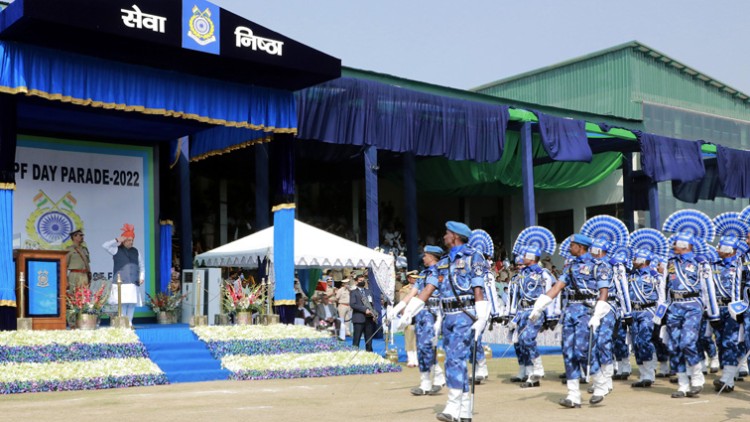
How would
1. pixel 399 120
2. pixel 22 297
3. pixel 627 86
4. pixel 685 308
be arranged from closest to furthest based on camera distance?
pixel 685 308
pixel 22 297
pixel 399 120
pixel 627 86

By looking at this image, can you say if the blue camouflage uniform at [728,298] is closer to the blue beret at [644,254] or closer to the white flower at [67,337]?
the blue beret at [644,254]

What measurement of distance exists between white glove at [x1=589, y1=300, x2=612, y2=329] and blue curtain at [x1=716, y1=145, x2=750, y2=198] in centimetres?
2339

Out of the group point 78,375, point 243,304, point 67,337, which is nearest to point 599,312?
point 78,375

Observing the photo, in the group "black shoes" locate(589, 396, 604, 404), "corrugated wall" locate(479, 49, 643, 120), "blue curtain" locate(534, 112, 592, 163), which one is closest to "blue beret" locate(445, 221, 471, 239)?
"black shoes" locate(589, 396, 604, 404)

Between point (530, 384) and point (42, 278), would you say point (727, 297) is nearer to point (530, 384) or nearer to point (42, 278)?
point (530, 384)

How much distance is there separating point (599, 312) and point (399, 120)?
13.1 meters

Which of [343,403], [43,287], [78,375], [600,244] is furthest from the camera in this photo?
[43,287]

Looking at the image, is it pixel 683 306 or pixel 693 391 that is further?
pixel 683 306

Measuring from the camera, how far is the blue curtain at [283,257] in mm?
17703

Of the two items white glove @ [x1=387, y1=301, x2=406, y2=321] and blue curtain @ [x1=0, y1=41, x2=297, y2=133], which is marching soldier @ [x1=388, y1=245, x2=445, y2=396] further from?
blue curtain @ [x1=0, y1=41, x2=297, y2=133]

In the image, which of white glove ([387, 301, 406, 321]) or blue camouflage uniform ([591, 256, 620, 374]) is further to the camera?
blue camouflage uniform ([591, 256, 620, 374])

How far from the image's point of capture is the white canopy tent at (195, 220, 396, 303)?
20375mm

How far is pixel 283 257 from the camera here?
1770 centimetres

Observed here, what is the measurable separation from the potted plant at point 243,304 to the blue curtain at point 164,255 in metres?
3.40
